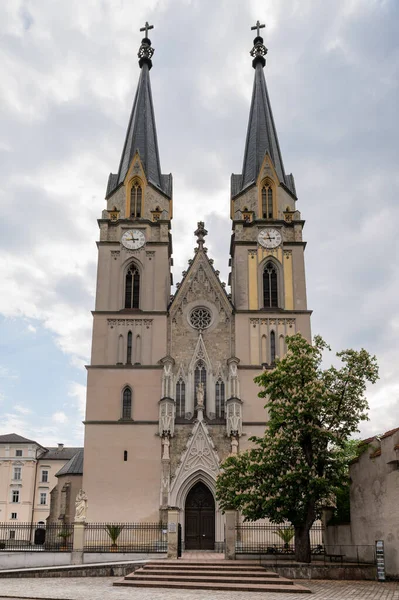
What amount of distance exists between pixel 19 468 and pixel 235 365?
4494cm

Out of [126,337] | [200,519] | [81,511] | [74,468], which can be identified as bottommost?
[200,519]

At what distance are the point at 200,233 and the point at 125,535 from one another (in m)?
19.4

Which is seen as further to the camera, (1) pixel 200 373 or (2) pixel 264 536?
(1) pixel 200 373

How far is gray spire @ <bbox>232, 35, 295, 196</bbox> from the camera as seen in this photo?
44.9m

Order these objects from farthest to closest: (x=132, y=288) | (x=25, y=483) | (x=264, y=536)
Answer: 1. (x=25, y=483)
2. (x=132, y=288)
3. (x=264, y=536)

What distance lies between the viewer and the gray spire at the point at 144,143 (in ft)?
147

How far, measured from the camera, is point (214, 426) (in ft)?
121

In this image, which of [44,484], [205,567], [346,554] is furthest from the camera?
[44,484]

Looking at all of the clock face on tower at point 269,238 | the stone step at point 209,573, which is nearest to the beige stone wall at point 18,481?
the clock face on tower at point 269,238

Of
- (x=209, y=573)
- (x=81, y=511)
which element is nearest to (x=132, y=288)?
(x=81, y=511)

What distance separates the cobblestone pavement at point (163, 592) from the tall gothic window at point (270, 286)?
21502 mm

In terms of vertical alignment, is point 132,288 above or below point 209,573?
above

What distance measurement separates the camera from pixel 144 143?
45.9m

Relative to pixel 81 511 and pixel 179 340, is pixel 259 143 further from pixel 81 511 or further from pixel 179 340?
pixel 81 511
